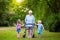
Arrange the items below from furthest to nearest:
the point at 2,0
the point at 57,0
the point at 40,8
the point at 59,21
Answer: the point at 59,21 → the point at 2,0 → the point at 57,0 → the point at 40,8

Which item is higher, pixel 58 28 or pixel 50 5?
pixel 50 5

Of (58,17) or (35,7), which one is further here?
(58,17)

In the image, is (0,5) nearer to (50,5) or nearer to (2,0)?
(2,0)

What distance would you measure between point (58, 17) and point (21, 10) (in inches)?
320

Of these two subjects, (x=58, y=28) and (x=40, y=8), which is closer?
(x=40, y=8)

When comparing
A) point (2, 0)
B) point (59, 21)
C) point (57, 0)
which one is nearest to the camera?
point (57, 0)

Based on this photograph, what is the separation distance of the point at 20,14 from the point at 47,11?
117 inches

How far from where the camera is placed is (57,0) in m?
23.2

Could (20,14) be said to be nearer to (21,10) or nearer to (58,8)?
(21,10)

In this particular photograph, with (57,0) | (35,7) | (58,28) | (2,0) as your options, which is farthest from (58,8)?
(58,28)

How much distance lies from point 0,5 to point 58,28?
9416 mm

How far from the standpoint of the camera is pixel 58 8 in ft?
76.9

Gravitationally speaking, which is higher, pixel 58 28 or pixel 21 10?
pixel 21 10

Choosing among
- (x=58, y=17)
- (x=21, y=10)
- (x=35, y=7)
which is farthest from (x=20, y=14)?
(x=58, y=17)
